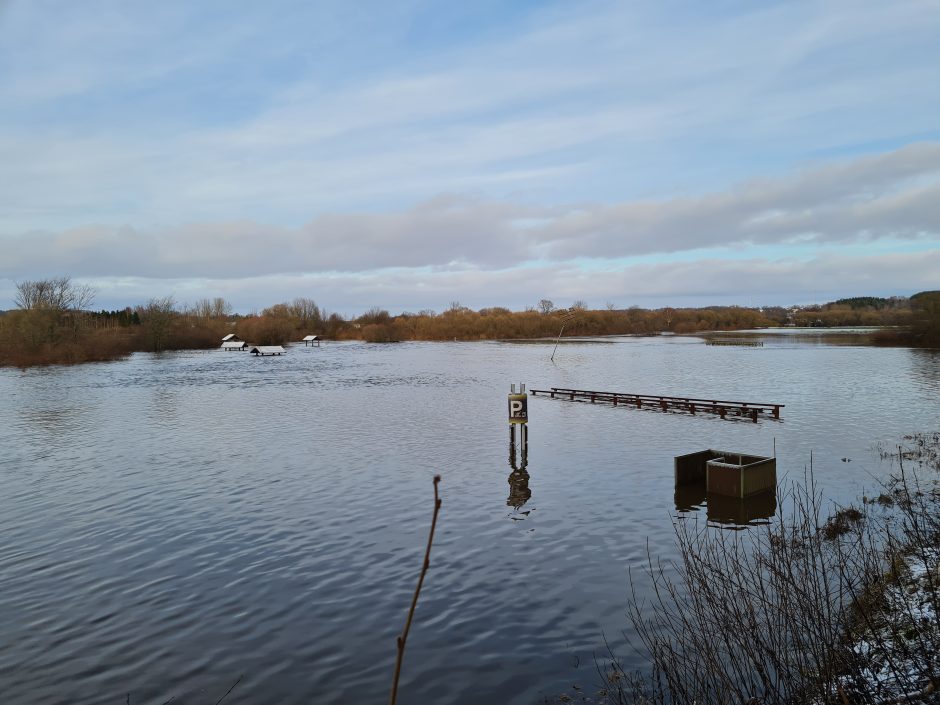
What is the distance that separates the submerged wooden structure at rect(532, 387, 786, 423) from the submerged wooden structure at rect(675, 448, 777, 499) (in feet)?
44.7

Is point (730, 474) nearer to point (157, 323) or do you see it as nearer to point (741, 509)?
point (741, 509)

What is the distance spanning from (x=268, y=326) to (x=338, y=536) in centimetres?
12851

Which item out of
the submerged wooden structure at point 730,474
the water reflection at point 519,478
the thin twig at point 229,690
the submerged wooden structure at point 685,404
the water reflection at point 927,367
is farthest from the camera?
the water reflection at point 927,367

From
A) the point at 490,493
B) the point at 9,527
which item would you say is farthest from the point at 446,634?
the point at 9,527

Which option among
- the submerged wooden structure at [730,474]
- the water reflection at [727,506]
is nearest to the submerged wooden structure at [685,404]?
the submerged wooden structure at [730,474]

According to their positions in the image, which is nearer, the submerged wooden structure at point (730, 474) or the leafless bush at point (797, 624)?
the leafless bush at point (797, 624)

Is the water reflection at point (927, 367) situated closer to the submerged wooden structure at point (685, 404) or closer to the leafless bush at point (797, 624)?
the submerged wooden structure at point (685, 404)

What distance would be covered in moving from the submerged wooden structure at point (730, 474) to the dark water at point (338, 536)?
1.09 metres

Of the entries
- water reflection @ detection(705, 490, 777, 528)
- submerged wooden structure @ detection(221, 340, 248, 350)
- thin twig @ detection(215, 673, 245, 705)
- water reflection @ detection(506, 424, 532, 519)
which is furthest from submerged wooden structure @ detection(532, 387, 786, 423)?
submerged wooden structure @ detection(221, 340, 248, 350)

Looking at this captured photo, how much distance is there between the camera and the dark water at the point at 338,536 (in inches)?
401

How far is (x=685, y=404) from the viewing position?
3769 centimetres

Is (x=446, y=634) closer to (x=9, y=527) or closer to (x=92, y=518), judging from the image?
(x=92, y=518)

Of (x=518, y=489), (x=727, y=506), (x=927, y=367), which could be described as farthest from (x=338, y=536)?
(x=927, y=367)

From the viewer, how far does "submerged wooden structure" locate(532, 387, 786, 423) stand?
3425cm
